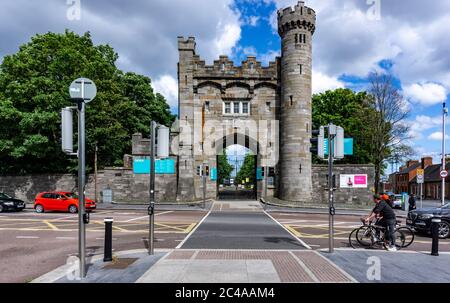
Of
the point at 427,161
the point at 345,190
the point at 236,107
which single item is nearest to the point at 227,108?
the point at 236,107

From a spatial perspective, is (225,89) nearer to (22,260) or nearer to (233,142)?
(233,142)

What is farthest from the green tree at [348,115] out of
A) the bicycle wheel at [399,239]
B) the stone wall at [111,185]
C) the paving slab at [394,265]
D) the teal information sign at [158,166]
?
the paving slab at [394,265]

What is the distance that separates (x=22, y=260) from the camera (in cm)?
794

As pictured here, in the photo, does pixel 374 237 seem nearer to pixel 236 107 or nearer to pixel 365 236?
pixel 365 236

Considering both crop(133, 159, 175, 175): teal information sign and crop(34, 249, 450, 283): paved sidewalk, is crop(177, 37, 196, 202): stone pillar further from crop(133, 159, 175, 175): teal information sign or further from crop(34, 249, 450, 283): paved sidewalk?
crop(34, 249, 450, 283): paved sidewalk

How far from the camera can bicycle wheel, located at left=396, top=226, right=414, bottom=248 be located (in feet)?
32.5

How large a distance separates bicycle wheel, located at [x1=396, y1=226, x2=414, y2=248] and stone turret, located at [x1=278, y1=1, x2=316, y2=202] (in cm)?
1746

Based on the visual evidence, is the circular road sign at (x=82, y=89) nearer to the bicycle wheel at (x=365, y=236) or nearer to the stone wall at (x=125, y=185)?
the bicycle wheel at (x=365, y=236)

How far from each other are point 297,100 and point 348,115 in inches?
646

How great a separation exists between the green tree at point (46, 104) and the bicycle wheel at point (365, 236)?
2338 centimetres

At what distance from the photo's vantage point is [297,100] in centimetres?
2847

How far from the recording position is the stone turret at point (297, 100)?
2817 centimetres

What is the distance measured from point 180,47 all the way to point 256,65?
7804 mm
